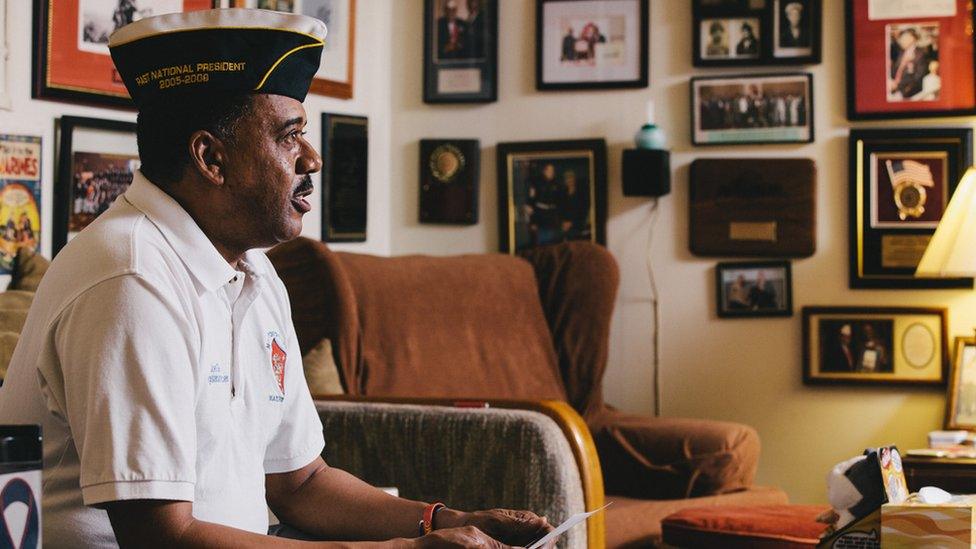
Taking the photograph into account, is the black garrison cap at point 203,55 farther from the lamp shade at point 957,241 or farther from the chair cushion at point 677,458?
the lamp shade at point 957,241

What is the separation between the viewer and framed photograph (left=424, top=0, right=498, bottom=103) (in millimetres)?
4246

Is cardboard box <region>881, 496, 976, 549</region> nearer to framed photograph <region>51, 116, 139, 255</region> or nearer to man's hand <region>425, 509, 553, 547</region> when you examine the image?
man's hand <region>425, 509, 553, 547</region>

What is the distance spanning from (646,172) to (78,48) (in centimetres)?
191

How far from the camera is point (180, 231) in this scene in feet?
4.88

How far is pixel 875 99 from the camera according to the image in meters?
3.95

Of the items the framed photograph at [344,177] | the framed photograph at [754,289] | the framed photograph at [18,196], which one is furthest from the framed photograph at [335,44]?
the framed photograph at [754,289]

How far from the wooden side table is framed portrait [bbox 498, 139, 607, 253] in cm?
141

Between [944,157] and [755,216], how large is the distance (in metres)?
0.64

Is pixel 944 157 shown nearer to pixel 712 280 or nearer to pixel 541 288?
pixel 712 280

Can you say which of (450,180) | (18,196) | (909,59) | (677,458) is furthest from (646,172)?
(18,196)

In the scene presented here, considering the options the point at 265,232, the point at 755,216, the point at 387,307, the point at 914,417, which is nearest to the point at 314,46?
the point at 265,232

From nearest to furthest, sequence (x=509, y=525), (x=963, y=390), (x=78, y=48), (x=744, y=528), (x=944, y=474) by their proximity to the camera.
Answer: (x=509, y=525) → (x=744, y=528) → (x=78, y=48) → (x=944, y=474) → (x=963, y=390)

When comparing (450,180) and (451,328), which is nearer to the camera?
(451,328)

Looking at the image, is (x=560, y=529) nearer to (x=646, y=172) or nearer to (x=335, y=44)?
(x=646, y=172)
